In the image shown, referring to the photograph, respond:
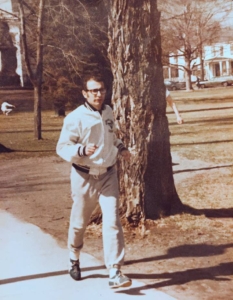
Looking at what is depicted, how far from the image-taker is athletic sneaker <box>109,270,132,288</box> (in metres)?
3.20

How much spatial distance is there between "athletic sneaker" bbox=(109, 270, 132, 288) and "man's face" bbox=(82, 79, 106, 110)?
3.27 ft

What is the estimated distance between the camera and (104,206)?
3350mm

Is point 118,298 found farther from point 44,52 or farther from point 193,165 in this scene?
point 193,165

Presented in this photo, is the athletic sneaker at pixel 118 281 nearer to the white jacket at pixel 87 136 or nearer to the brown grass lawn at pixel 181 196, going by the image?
the brown grass lawn at pixel 181 196

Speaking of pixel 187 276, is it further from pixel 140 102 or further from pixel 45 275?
pixel 140 102

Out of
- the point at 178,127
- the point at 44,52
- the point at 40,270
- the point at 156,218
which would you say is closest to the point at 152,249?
the point at 156,218

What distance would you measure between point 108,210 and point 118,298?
1.69 feet

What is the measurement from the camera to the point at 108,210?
333cm

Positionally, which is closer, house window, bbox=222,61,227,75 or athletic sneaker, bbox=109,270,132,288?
athletic sneaker, bbox=109,270,132,288

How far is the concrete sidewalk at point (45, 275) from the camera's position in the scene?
3.21 meters

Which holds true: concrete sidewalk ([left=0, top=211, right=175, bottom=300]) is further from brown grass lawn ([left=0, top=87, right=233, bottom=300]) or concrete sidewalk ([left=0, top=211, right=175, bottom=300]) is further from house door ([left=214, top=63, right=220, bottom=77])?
house door ([left=214, top=63, right=220, bottom=77])

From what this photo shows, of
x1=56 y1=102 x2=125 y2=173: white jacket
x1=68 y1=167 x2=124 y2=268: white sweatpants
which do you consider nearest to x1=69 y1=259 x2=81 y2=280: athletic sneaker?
x1=68 y1=167 x2=124 y2=268: white sweatpants

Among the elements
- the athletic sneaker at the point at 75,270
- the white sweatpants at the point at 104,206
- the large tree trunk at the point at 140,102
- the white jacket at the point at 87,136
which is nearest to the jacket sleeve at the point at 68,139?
the white jacket at the point at 87,136

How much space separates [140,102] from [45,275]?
152 centimetres
